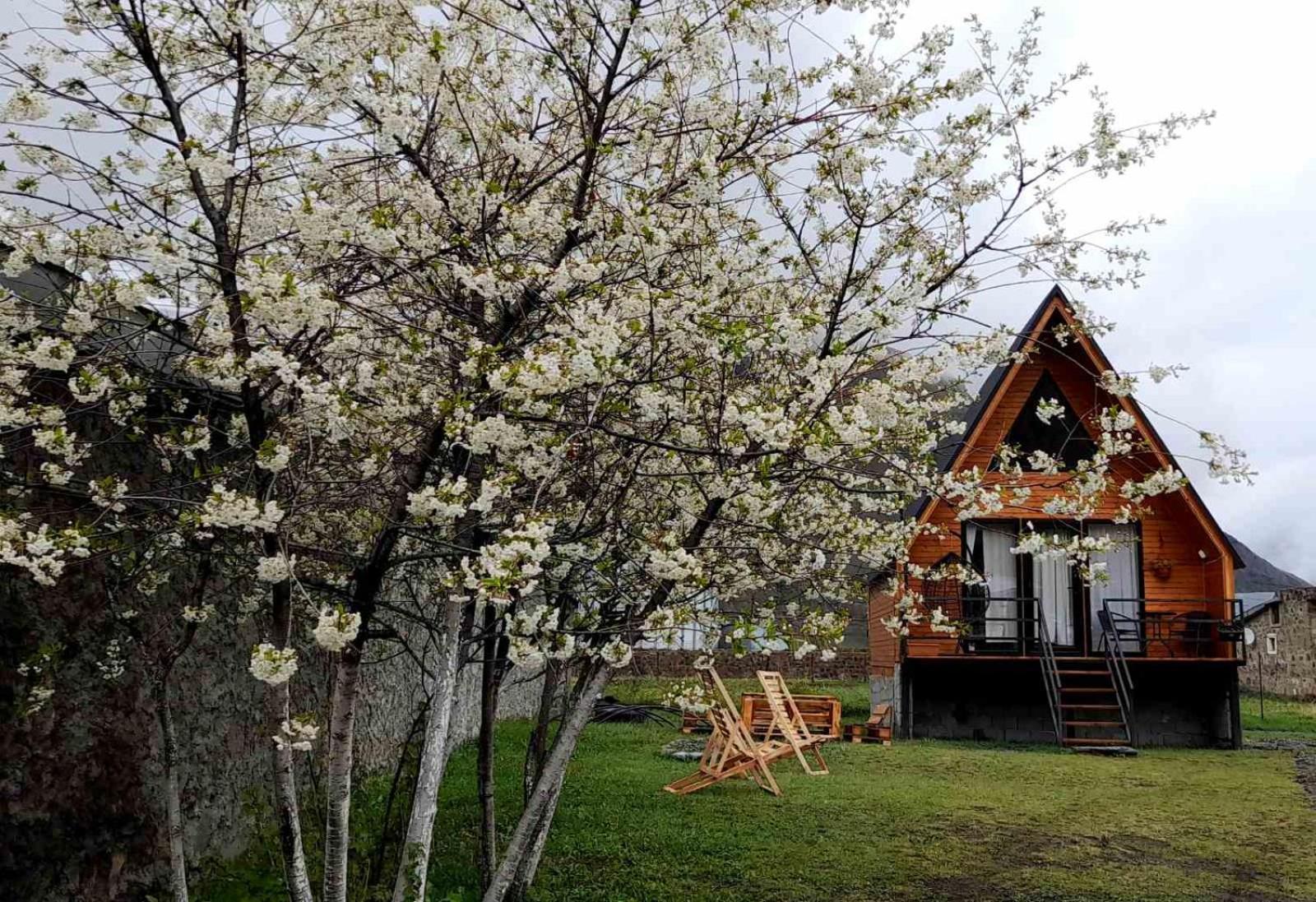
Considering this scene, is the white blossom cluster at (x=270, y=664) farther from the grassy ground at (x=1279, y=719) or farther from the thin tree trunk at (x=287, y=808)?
the grassy ground at (x=1279, y=719)

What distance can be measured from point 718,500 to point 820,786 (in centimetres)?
666

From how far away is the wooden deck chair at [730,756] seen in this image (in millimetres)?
9391

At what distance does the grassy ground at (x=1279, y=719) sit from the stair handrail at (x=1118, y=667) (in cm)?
388

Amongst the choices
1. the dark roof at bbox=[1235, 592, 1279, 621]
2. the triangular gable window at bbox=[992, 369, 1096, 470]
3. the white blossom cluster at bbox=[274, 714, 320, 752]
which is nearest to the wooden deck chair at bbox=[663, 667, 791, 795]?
the white blossom cluster at bbox=[274, 714, 320, 752]

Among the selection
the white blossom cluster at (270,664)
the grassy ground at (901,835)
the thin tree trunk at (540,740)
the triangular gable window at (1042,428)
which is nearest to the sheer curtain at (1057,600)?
the triangular gable window at (1042,428)

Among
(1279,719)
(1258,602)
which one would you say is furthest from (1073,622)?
(1258,602)

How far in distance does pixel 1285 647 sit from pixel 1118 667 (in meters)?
13.8

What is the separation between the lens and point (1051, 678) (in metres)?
14.3

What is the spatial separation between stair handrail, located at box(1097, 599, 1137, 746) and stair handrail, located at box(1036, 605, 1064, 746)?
0.73 metres

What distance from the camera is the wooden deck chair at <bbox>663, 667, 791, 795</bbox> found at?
30.8 feet

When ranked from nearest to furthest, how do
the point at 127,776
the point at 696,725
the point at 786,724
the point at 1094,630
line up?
1. the point at 127,776
2. the point at 786,724
3. the point at 696,725
4. the point at 1094,630

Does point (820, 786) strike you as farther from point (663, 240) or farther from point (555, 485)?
point (663, 240)

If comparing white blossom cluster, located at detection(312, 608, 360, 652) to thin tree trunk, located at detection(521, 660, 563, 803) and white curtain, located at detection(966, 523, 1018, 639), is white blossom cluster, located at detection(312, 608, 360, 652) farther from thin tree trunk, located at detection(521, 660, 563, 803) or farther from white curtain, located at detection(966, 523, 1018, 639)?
white curtain, located at detection(966, 523, 1018, 639)

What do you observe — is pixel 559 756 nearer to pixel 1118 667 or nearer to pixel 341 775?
pixel 341 775
